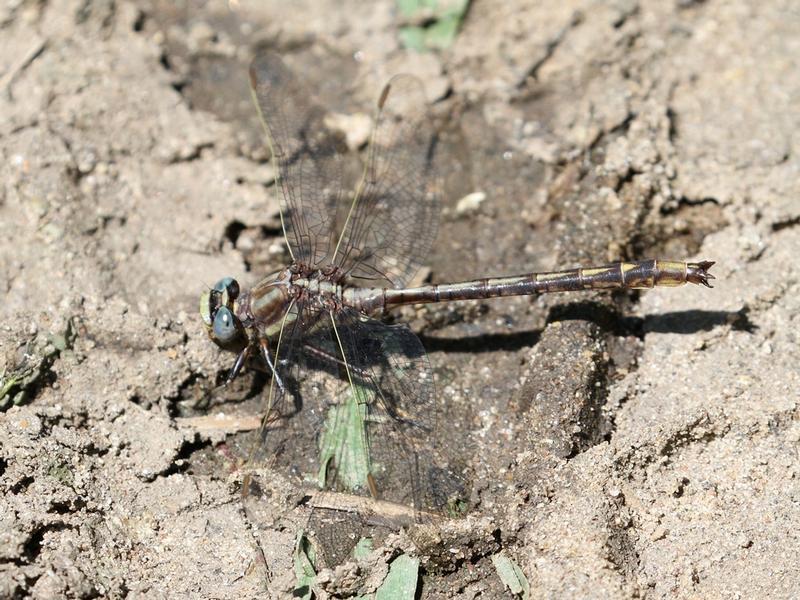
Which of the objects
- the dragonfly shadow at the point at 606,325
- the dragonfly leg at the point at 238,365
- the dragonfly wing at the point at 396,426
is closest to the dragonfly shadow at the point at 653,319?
the dragonfly shadow at the point at 606,325

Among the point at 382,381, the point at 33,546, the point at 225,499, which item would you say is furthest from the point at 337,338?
the point at 33,546

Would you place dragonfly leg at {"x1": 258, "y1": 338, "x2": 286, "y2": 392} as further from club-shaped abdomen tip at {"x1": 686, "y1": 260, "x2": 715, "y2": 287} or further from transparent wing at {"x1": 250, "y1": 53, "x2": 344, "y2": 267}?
club-shaped abdomen tip at {"x1": 686, "y1": 260, "x2": 715, "y2": 287}

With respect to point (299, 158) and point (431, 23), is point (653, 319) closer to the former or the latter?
point (299, 158)

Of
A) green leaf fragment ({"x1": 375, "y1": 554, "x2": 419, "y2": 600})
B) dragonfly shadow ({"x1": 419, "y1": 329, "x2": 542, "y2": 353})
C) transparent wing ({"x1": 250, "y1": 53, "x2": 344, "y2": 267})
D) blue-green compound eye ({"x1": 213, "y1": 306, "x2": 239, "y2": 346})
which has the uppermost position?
transparent wing ({"x1": 250, "y1": 53, "x2": 344, "y2": 267})

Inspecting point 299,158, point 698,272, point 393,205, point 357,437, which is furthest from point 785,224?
point 299,158

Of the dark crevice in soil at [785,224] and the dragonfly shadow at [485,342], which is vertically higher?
the dark crevice in soil at [785,224]

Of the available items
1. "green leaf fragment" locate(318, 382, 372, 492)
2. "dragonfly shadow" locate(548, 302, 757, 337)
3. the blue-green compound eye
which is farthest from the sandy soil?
"green leaf fragment" locate(318, 382, 372, 492)

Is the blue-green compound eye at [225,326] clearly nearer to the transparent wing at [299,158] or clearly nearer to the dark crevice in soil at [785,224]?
the transparent wing at [299,158]
